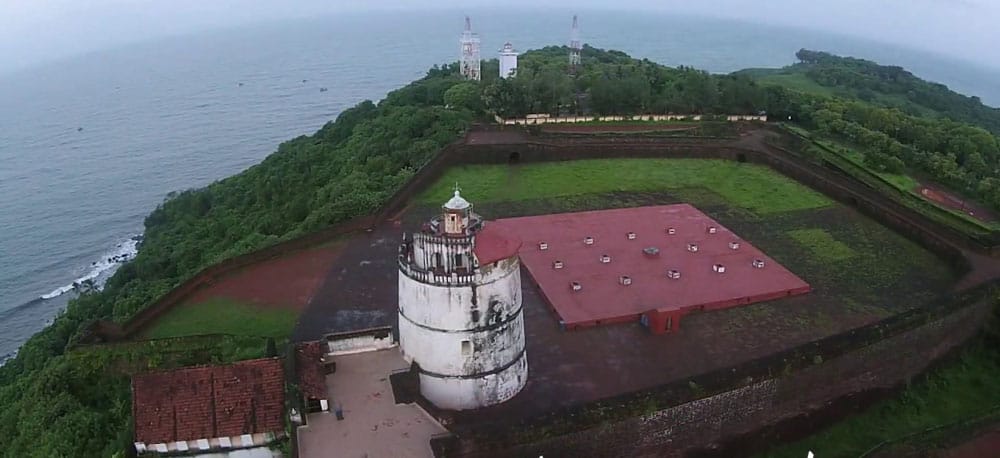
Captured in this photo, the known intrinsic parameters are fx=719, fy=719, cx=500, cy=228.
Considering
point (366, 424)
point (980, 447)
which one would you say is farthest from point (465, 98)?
point (980, 447)

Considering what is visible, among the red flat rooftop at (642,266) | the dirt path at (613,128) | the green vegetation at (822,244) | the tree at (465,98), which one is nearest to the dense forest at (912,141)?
the dirt path at (613,128)

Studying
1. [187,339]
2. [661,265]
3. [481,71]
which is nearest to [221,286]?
[187,339]

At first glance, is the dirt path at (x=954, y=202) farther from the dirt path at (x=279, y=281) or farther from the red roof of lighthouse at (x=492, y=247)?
the dirt path at (x=279, y=281)

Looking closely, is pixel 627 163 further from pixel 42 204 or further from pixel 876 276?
pixel 42 204

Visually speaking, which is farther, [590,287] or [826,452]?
[590,287]

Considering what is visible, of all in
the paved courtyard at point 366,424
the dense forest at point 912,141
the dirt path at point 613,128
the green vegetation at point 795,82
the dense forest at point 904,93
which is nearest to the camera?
the paved courtyard at point 366,424

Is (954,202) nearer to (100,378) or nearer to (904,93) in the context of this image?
(100,378)
